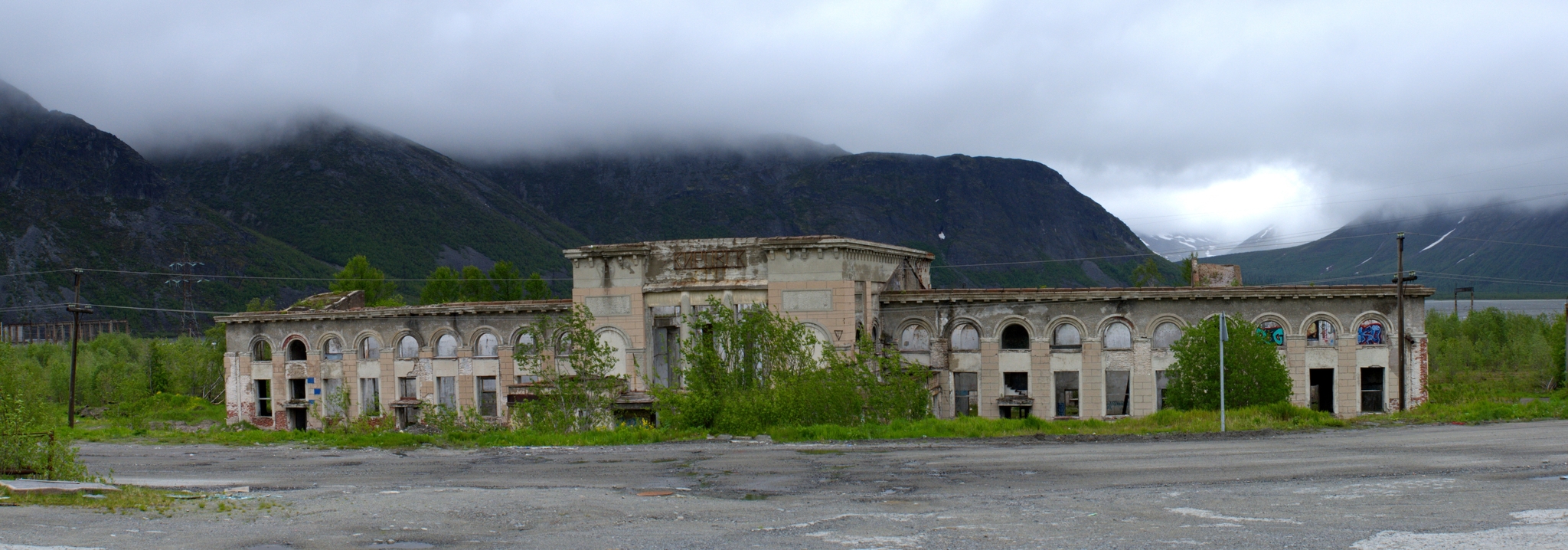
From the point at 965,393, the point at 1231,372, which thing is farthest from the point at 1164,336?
the point at 965,393

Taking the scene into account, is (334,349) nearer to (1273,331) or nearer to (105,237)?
(1273,331)

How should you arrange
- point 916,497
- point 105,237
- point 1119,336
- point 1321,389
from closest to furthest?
point 916,497 < point 1321,389 < point 1119,336 < point 105,237

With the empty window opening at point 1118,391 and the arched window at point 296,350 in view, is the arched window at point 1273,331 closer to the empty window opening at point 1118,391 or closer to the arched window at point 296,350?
the empty window opening at point 1118,391

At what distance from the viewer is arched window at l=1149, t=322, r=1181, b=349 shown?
31.1 m

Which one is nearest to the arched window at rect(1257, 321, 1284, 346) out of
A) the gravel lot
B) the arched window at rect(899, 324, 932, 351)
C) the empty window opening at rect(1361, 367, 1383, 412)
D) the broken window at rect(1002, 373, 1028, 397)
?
the empty window opening at rect(1361, 367, 1383, 412)

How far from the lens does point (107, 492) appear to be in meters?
14.1

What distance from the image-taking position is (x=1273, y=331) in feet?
101

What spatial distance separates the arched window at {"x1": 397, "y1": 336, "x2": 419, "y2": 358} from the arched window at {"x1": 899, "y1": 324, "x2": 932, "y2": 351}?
58.6ft

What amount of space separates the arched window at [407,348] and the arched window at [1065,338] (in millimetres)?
22606

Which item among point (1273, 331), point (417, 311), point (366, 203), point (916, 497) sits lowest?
point (916, 497)

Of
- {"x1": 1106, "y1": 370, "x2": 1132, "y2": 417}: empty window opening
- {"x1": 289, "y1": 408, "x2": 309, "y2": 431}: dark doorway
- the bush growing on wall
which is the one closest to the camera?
the bush growing on wall

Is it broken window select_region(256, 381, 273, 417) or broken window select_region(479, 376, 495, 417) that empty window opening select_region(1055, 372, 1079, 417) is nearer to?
broken window select_region(479, 376, 495, 417)

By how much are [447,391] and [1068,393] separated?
70.5 feet

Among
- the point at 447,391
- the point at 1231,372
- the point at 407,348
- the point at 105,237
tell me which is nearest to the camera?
the point at 1231,372
